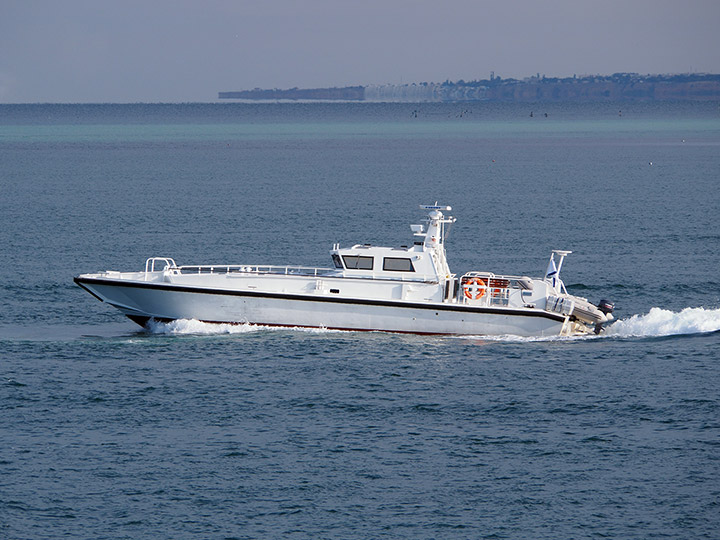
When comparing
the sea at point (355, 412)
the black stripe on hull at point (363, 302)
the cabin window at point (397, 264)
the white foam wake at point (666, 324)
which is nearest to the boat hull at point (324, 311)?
the black stripe on hull at point (363, 302)

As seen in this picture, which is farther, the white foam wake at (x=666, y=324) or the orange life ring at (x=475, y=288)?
the white foam wake at (x=666, y=324)

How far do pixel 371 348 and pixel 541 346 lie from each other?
7.08 metres

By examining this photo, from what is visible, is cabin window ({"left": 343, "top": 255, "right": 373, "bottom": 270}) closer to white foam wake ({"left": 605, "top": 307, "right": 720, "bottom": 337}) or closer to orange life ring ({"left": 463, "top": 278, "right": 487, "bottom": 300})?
orange life ring ({"left": 463, "top": 278, "right": 487, "bottom": 300})

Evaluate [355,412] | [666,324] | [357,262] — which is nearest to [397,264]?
[357,262]

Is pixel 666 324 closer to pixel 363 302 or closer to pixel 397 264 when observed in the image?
pixel 397 264

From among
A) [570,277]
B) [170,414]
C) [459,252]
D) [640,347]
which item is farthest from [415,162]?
[170,414]

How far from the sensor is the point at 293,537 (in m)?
25.9

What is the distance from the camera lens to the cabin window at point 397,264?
137 ft

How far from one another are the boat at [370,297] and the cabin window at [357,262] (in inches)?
1.6

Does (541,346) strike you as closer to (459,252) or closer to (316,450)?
(316,450)

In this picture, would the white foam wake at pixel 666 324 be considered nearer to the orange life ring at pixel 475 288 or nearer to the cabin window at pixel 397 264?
the orange life ring at pixel 475 288

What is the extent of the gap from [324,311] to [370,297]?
200 centimetres

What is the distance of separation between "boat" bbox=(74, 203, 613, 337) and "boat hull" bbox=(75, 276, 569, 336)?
1.6 inches

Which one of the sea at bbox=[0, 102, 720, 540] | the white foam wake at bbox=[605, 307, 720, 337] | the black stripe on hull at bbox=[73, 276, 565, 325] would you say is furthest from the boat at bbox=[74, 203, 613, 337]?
the white foam wake at bbox=[605, 307, 720, 337]
